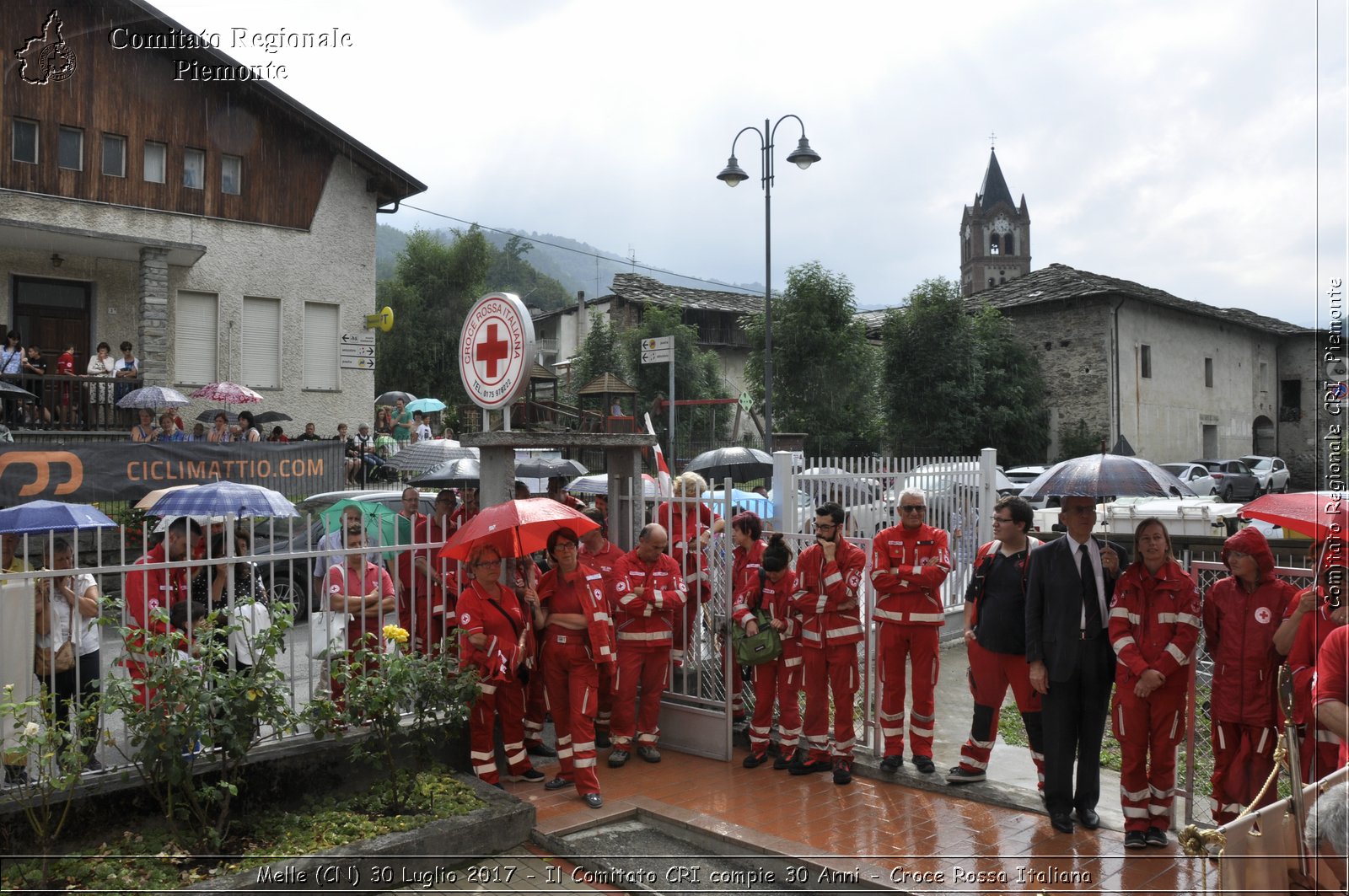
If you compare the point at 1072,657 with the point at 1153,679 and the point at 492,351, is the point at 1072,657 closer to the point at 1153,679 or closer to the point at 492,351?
the point at 1153,679

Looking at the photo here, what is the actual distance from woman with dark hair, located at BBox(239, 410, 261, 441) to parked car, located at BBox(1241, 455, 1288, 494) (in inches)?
1264

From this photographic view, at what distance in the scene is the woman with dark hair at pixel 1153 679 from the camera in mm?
5578

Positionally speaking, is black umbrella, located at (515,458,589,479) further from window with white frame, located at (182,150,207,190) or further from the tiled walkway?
window with white frame, located at (182,150,207,190)

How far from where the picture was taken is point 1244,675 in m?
5.32

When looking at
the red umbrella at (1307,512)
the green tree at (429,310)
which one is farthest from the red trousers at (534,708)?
the green tree at (429,310)

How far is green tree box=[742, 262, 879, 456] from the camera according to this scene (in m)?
32.4

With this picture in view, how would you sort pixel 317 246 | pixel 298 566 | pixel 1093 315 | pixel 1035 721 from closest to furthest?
pixel 1035 721, pixel 298 566, pixel 317 246, pixel 1093 315

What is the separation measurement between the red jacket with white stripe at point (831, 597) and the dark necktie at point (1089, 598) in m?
1.50

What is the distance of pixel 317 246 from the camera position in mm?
23719

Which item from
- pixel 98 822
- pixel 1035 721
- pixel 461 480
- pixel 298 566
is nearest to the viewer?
pixel 98 822

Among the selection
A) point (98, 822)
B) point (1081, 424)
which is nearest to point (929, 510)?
point (98, 822)

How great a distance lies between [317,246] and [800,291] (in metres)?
15.5

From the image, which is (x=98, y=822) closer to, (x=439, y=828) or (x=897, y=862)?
(x=439, y=828)

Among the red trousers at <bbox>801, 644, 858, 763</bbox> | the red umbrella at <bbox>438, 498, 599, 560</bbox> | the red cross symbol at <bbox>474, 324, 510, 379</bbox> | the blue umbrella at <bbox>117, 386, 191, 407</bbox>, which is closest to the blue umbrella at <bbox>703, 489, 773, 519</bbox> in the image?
the red trousers at <bbox>801, 644, 858, 763</bbox>
